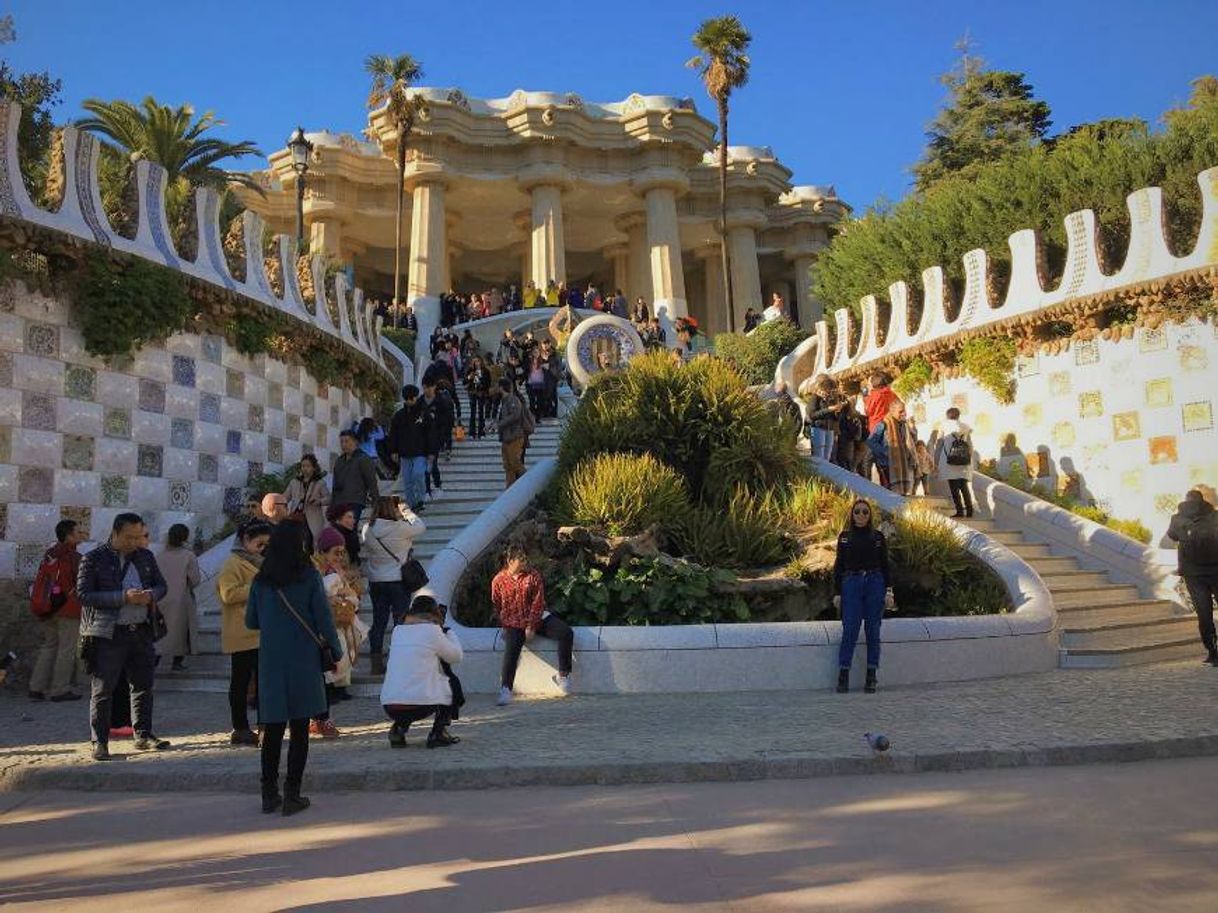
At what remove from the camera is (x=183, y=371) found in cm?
1148

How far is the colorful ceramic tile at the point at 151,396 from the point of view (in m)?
10.8

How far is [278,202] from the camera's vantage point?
42875 mm

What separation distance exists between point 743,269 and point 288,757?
40896mm

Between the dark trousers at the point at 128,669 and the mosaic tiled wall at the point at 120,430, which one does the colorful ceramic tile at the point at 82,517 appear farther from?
the dark trousers at the point at 128,669

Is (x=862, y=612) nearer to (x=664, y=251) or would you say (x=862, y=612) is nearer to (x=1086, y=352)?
(x=1086, y=352)

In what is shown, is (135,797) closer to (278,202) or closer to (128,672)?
(128,672)

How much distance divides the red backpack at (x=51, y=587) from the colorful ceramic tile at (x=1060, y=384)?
44.9 ft

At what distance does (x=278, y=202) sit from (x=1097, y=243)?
122 ft

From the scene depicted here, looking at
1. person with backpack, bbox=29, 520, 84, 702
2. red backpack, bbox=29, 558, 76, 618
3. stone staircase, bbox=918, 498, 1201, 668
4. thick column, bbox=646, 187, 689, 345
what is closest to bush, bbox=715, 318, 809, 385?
stone staircase, bbox=918, 498, 1201, 668

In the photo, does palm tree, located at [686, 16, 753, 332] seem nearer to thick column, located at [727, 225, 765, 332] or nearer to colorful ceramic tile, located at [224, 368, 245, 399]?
thick column, located at [727, 225, 765, 332]

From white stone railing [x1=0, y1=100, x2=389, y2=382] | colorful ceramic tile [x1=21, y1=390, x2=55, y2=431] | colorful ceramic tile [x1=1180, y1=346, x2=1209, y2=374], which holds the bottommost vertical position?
colorful ceramic tile [x1=21, y1=390, x2=55, y2=431]

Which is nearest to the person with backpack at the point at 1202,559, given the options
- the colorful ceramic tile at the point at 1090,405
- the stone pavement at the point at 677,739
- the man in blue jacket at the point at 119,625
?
the stone pavement at the point at 677,739

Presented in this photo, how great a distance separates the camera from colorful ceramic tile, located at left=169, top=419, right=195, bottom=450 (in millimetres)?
11133

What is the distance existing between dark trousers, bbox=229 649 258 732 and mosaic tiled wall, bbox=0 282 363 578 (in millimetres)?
3997
